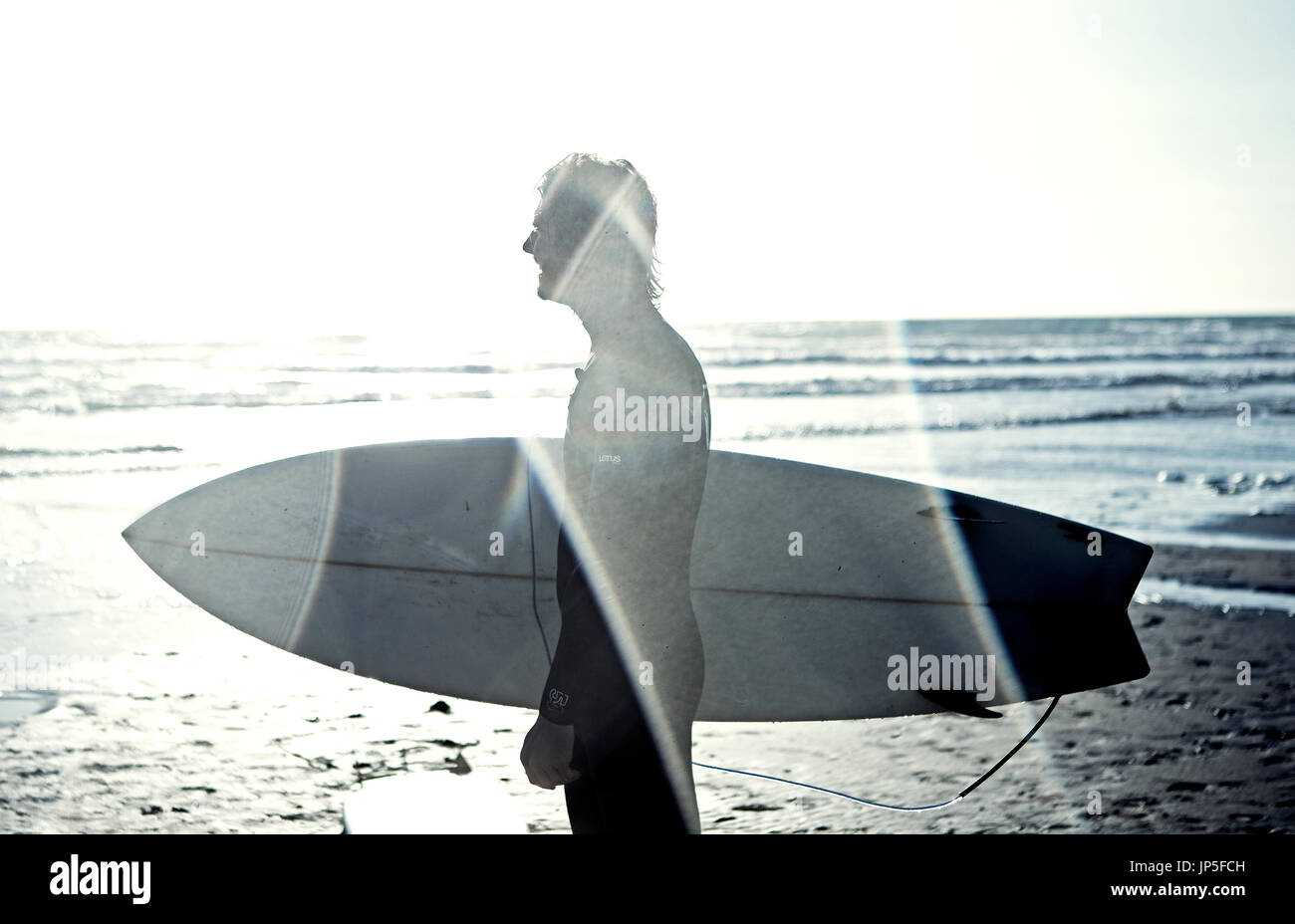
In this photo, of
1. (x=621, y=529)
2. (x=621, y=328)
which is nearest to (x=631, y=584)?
(x=621, y=529)

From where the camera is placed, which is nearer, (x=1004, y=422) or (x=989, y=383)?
(x=1004, y=422)

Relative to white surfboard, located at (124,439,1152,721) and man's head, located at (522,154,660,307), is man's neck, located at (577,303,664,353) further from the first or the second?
white surfboard, located at (124,439,1152,721)

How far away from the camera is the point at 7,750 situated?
409 centimetres

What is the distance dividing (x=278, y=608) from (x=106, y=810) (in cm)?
88

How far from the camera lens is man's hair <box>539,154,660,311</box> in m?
1.97

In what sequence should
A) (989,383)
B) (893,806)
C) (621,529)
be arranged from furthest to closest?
(989,383)
(893,806)
(621,529)

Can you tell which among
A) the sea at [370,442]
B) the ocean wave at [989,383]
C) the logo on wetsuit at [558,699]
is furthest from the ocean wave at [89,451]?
the logo on wetsuit at [558,699]

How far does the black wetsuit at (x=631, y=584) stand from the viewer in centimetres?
189

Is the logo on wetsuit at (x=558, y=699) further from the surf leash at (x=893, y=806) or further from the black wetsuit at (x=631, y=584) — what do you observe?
the surf leash at (x=893, y=806)

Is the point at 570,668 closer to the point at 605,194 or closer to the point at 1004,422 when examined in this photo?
the point at 605,194

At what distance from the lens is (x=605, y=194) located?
1.97 meters

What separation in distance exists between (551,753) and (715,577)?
227 cm
